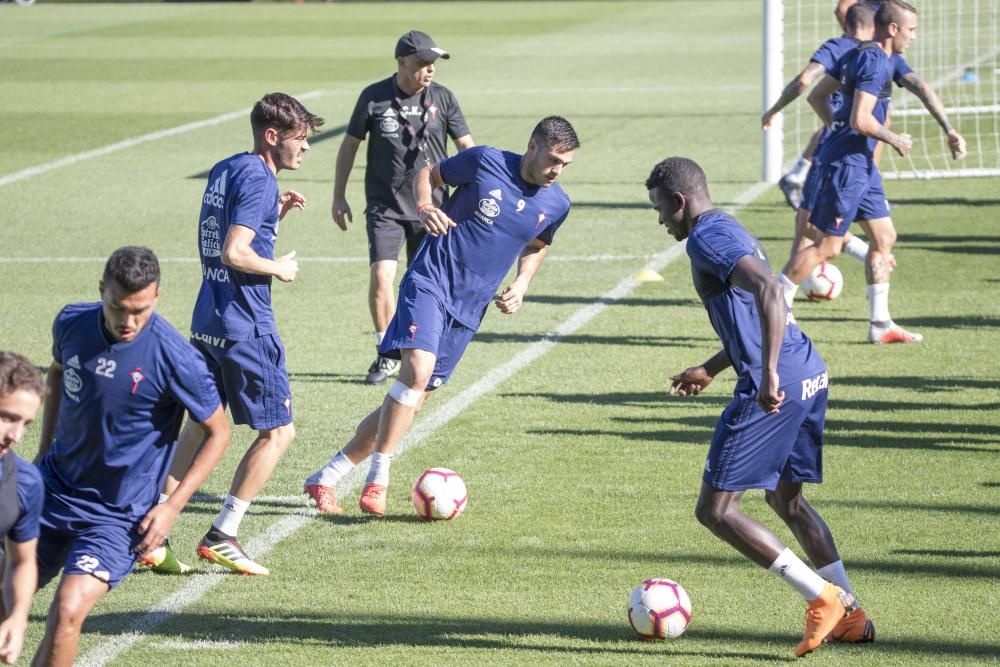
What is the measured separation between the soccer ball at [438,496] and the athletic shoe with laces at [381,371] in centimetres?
290

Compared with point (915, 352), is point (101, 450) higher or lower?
higher

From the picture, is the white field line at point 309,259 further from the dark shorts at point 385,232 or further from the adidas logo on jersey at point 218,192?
the adidas logo on jersey at point 218,192

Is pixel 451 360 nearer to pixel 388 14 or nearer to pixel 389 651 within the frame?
pixel 389 651

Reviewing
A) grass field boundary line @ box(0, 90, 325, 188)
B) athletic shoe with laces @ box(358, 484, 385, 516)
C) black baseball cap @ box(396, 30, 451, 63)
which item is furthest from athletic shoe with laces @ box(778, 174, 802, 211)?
athletic shoe with laces @ box(358, 484, 385, 516)

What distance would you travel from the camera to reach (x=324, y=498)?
26.3 feet

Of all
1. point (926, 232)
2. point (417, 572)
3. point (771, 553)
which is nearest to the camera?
point (771, 553)

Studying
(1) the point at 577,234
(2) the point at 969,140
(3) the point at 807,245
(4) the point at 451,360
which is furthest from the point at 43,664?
(2) the point at 969,140

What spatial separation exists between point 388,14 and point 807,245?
36.4 meters

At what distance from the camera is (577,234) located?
1623 cm

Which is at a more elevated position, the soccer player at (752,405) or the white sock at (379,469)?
the soccer player at (752,405)

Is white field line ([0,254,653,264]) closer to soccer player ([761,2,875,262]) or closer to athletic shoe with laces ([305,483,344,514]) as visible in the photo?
soccer player ([761,2,875,262])

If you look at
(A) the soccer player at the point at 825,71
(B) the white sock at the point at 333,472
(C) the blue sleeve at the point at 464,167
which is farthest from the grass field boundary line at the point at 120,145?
(B) the white sock at the point at 333,472

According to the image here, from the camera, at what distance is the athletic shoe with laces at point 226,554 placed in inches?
280

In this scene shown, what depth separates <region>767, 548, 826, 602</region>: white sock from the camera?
19.7ft
